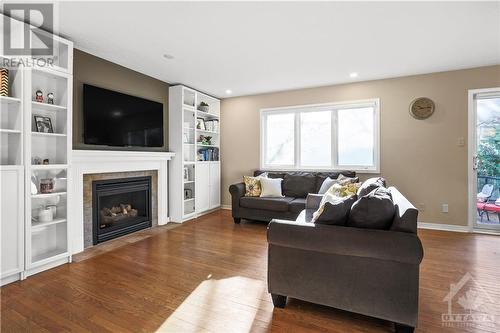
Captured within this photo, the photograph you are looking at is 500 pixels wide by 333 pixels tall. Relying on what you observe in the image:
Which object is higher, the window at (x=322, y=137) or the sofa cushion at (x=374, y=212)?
the window at (x=322, y=137)

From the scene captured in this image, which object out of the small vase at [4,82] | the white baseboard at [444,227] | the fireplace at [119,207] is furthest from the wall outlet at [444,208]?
the small vase at [4,82]

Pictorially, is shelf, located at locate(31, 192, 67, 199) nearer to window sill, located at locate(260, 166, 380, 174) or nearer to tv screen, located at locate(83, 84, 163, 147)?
tv screen, located at locate(83, 84, 163, 147)

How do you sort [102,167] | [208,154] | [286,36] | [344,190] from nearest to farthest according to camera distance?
[286,36], [344,190], [102,167], [208,154]

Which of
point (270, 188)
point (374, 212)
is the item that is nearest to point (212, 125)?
point (270, 188)

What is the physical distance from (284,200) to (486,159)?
10.3 ft

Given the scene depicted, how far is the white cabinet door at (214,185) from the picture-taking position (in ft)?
17.9

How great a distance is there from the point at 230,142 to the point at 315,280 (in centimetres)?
422

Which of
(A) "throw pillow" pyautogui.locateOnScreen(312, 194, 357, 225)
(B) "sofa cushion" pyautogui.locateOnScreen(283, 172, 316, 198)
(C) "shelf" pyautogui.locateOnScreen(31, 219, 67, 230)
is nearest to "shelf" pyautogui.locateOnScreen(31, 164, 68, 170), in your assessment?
(C) "shelf" pyautogui.locateOnScreen(31, 219, 67, 230)

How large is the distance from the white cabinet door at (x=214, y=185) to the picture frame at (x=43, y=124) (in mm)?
2990

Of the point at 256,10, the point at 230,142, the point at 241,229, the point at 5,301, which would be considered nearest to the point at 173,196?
the point at 241,229

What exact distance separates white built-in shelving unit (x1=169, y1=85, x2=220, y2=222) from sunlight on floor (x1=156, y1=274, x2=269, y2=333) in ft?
8.15

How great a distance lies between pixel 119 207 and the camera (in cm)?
393

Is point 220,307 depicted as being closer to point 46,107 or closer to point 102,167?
point 102,167

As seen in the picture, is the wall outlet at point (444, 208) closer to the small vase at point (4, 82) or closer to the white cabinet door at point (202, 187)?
the white cabinet door at point (202, 187)
